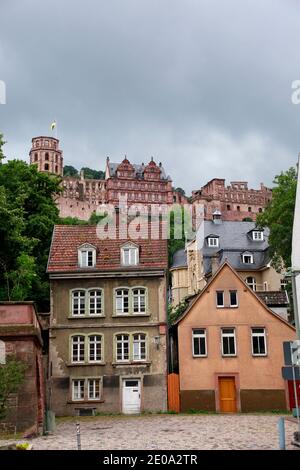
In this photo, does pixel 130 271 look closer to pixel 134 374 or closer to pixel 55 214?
pixel 134 374

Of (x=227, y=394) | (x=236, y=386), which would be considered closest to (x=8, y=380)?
(x=227, y=394)

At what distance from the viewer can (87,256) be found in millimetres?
36281

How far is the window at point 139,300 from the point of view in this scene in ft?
116

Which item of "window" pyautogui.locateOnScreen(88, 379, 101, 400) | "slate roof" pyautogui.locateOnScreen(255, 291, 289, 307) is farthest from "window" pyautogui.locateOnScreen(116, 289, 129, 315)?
"slate roof" pyautogui.locateOnScreen(255, 291, 289, 307)

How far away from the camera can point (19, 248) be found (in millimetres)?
31594

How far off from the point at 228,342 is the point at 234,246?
81.0 ft

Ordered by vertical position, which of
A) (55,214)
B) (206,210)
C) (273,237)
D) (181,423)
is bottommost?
(181,423)

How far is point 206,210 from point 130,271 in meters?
136

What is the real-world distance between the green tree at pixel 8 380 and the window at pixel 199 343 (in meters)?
15.6

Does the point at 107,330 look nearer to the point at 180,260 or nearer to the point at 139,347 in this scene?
the point at 139,347

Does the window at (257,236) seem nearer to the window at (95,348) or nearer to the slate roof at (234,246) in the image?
the slate roof at (234,246)

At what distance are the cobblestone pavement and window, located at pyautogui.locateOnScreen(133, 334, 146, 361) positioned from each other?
3.64 m

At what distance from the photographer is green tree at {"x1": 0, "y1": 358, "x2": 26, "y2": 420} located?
20.4 metres
